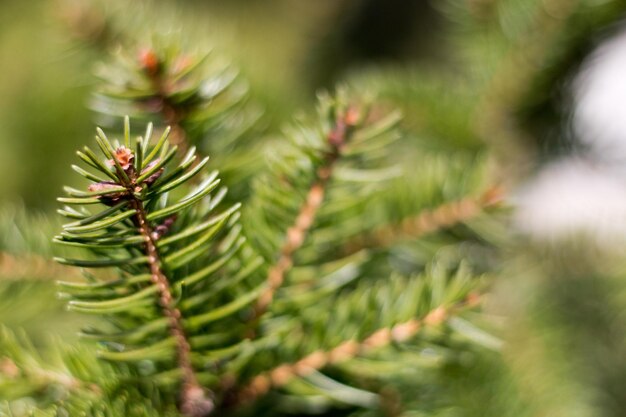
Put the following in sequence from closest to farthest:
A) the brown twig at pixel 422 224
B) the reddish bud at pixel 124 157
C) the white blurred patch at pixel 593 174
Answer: the reddish bud at pixel 124 157
the brown twig at pixel 422 224
the white blurred patch at pixel 593 174

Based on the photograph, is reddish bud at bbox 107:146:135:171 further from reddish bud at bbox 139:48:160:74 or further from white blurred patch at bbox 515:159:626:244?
white blurred patch at bbox 515:159:626:244

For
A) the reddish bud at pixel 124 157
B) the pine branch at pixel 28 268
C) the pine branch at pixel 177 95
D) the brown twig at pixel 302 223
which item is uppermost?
the pine branch at pixel 177 95

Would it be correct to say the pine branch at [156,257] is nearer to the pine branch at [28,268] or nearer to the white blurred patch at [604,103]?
the pine branch at [28,268]

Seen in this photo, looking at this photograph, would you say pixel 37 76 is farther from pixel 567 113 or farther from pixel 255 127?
pixel 567 113

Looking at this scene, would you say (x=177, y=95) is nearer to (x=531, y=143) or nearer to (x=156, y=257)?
(x=156, y=257)

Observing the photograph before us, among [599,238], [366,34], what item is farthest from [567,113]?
[366,34]

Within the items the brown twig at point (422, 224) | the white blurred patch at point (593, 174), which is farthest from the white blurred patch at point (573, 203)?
the brown twig at point (422, 224)

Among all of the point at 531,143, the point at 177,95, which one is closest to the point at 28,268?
the point at 177,95
